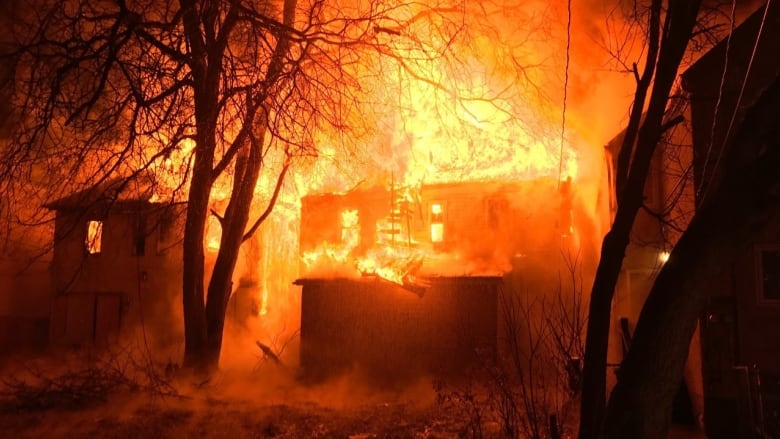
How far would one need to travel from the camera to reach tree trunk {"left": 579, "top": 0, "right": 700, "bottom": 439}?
17.5 ft

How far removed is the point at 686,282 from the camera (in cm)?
469

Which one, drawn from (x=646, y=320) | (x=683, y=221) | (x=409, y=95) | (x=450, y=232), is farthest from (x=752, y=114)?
(x=450, y=232)

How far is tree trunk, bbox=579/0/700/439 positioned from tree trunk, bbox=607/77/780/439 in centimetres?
44

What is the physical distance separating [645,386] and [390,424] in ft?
22.4

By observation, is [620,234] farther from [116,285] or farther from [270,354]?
[116,285]

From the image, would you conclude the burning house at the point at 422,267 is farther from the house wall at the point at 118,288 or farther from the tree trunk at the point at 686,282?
the tree trunk at the point at 686,282

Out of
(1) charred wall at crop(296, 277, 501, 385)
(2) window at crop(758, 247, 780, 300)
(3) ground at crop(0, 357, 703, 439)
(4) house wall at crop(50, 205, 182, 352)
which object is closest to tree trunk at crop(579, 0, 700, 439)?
(3) ground at crop(0, 357, 703, 439)

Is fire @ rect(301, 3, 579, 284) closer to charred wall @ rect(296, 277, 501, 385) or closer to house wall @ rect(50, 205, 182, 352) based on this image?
charred wall @ rect(296, 277, 501, 385)

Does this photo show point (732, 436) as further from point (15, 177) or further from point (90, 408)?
point (15, 177)

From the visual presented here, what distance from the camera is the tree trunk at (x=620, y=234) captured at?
535cm

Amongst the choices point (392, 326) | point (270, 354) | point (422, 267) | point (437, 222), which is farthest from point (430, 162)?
point (270, 354)

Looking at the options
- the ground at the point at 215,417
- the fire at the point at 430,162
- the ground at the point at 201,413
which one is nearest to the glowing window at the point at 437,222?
the fire at the point at 430,162

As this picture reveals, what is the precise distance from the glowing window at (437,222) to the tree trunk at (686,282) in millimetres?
17457

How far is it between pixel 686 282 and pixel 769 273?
7.41 metres
